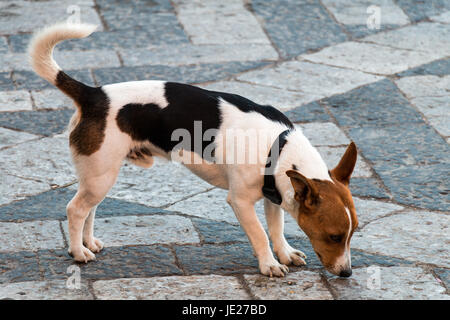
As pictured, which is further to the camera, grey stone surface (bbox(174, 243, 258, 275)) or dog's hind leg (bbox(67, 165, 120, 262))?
grey stone surface (bbox(174, 243, 258, 275))

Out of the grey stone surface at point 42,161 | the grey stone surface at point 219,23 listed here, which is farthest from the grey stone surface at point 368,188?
the grey stone surface at point 219,23

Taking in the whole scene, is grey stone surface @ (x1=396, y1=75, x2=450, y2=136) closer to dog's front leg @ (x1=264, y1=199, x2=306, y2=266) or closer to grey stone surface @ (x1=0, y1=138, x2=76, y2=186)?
dog's front leg @ (x1=264, y1=199, x2=306, y2=266)

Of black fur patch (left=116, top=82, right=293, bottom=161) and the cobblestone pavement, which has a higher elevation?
black fur patch (left=116, top=82, right=293, bottom=161)

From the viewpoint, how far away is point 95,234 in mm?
4730

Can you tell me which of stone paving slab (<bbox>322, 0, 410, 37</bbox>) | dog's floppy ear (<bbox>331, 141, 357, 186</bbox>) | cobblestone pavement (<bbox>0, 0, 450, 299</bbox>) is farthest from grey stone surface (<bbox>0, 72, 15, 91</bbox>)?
dog's floppy ear (<bbox>331, 141, 357, 186</bbox>)

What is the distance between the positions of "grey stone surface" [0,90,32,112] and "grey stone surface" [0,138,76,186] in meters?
0.70

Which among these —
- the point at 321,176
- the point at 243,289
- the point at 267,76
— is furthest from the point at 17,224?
the point at 267,76

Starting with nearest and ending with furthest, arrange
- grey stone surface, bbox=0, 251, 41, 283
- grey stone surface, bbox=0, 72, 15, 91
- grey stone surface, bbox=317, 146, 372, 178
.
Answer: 1. grey stone surface, bbox=0, 251, 41, 283
2. grey stone surface, bbox=317, 146, 372, 178
3. grey stone surface, bbox=0, 72, 15, 91

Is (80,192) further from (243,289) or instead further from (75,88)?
(243,289)

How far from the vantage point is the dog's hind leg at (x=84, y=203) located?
418 cm

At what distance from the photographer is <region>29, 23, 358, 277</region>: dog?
13.1 feet

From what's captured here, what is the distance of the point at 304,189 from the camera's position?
152 inches

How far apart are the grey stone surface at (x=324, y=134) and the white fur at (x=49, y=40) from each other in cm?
238

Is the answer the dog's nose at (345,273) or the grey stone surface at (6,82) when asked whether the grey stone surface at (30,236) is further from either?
the grey stone surface at (6,82)
